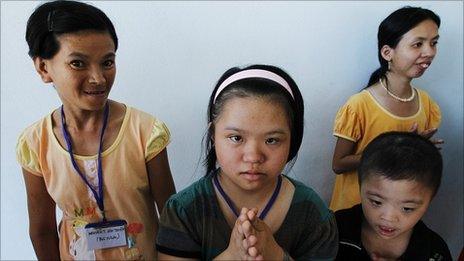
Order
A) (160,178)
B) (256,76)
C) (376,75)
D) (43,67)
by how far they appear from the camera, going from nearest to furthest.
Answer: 1. (256,76)
2. (43,67)
3. (160,178)
4. (376,75)

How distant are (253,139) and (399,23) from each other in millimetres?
875

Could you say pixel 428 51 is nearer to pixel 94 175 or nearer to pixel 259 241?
pixel 259 241

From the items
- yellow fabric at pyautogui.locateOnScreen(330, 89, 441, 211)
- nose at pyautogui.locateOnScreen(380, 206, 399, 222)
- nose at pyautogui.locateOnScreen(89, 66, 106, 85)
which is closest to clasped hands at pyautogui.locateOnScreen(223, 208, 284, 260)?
nose at pyautogui.locateOnScreen(380, 206, 399, 222)

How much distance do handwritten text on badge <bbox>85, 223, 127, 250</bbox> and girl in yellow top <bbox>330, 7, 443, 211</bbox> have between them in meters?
0.80

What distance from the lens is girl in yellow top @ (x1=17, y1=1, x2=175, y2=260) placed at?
3.67 feet

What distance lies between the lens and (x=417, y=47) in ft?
4.96

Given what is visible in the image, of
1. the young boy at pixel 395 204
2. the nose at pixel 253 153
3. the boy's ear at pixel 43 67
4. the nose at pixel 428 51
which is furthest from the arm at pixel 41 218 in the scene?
the nose at pixel 428 51

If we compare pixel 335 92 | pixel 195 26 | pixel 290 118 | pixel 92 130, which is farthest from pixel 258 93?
pixel 335 92

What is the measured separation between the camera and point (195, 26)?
5.00 feet

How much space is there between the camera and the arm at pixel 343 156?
1547mm

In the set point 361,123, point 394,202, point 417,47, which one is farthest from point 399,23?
point 394,202

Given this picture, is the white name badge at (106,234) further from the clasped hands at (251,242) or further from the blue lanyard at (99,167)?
the clasped hands at (251,242)

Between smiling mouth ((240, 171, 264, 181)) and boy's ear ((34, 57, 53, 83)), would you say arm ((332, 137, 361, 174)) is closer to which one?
smiling mouth ((240, 171, 264, 181))

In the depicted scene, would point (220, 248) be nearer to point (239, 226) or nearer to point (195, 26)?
point (239, 226)
